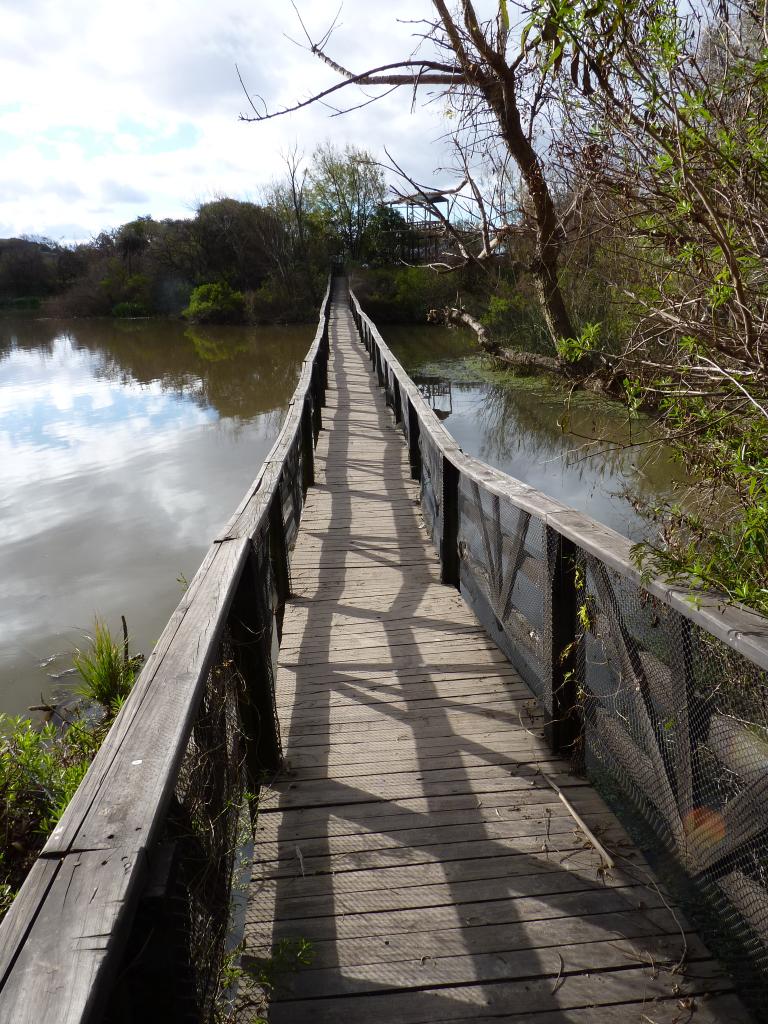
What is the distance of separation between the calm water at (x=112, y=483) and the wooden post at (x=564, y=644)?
14.9 ft

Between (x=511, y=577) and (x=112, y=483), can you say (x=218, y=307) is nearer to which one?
(x=112, y=483)

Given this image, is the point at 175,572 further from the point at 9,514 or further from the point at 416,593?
the point at 416,593

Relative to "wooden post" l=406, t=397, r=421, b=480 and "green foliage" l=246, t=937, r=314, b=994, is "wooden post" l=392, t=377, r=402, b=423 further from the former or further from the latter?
"green foliage" l=246, t=937, r=314, b=994

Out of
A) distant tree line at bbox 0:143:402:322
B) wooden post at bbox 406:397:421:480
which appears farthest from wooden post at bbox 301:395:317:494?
distant tree line at bbox 0:143:402:322

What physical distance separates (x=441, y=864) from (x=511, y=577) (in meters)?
1.37

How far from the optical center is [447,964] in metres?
1.92

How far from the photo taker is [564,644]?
2586 millimetres

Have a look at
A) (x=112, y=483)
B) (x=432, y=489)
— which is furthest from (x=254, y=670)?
(x=112, y=483)

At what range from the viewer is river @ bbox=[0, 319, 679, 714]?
23.1 ft

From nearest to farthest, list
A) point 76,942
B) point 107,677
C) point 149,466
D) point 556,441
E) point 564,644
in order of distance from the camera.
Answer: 1. point 76,942
2. point 564,644
3. point 107,677
4. point 149,466
5. point 556,441

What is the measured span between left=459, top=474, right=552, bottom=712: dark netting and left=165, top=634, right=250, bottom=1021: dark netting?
1.21 m

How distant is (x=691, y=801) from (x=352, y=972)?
3.37 ft

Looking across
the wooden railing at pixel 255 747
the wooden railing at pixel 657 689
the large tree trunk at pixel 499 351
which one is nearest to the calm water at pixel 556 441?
the large tree trunk at pixel 499 351

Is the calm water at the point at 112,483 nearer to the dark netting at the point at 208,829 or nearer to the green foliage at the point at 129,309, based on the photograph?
the dark netting at the point at 208,829
